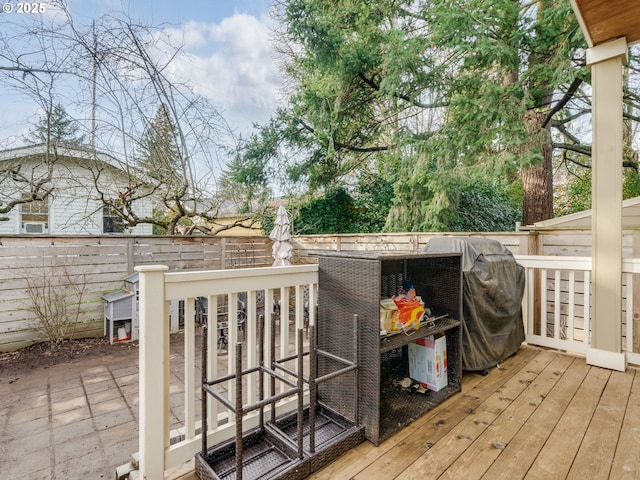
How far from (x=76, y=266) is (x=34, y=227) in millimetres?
3786

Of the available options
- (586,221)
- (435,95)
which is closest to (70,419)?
(586,221)

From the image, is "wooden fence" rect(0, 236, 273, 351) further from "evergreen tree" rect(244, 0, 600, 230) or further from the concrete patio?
"evergreen tree" rect(244, 0, 600, 230)

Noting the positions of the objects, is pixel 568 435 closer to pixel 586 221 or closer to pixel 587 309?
pixel 587 309

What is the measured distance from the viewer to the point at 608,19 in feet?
7.55

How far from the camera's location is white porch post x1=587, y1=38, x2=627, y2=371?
2488 millimetres

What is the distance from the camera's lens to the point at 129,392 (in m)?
2.98

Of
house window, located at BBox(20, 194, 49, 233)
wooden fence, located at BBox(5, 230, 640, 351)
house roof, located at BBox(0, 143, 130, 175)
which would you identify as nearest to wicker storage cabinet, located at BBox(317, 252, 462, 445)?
wooden fence, located at BBox(5, 230, 640, 351)

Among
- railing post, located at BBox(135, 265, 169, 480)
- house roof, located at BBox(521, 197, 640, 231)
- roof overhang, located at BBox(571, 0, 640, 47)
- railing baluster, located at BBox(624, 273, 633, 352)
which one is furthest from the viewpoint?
house roof, located at BBox(521, 197, 640, 231)

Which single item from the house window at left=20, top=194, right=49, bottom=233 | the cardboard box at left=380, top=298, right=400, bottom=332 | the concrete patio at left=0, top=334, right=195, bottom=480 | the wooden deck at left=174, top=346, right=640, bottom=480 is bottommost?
the concrete patio at left=0, top=334, right=195, bottom=480

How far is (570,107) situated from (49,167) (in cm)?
875

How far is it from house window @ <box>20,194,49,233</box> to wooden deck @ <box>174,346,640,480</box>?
25.7ft

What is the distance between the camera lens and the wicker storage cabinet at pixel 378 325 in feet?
5.61

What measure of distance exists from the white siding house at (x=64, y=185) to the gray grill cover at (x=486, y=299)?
5.48m

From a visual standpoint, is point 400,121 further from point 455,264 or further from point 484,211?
point 455,264
